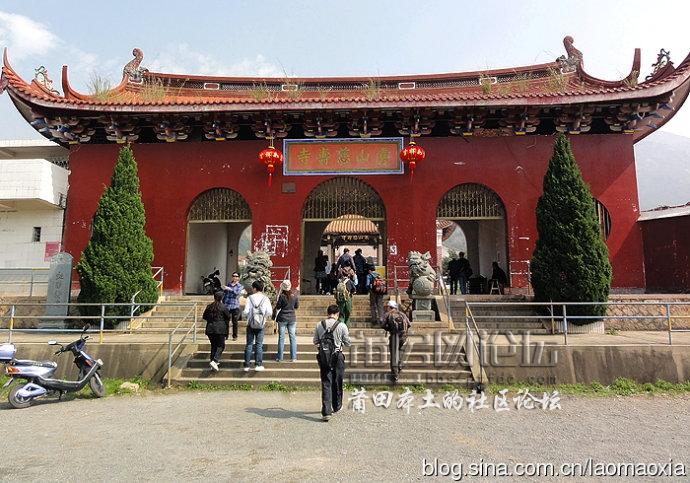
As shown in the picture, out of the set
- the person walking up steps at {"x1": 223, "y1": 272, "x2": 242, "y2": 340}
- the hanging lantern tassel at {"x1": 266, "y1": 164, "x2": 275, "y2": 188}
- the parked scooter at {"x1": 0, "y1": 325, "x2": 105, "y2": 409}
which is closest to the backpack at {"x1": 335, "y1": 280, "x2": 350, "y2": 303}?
the person walking up steps at {"x1": 223, "y1": 272, "x2": 242, "y2": 340}

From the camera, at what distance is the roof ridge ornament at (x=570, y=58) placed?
47.1 feet

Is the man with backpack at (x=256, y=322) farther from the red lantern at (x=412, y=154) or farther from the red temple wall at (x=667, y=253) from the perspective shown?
the red temple wall at (x=667, y=253)

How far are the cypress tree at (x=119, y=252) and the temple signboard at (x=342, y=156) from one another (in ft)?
13.2

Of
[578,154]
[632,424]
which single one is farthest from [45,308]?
[578,154]

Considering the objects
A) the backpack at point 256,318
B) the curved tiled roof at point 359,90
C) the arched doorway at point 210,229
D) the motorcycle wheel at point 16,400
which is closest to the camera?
the motorcycle wheel at point 16,400

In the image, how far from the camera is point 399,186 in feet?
→ 39.2

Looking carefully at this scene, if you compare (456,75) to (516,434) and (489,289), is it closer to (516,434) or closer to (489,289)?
(489,289)

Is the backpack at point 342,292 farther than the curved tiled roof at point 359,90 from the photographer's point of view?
No

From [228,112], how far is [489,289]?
9.56 m

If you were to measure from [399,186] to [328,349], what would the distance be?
7252 mm

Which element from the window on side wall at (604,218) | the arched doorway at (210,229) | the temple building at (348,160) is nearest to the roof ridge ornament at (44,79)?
the temple building at (348,160)

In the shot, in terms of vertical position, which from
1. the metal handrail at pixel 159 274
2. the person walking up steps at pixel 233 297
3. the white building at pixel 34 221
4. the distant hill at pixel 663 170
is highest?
the distant hill at pixel 663 170

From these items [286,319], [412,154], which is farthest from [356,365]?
[412,154]

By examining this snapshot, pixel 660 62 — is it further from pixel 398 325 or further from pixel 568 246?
pixel 398 325
